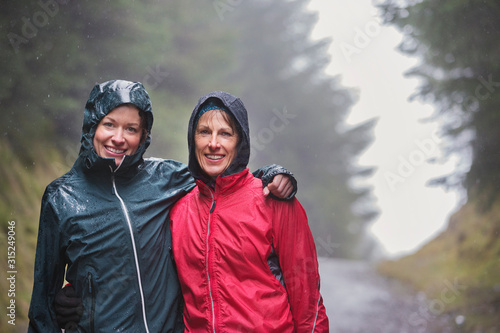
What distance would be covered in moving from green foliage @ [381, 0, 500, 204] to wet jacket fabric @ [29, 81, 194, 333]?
7.76 m

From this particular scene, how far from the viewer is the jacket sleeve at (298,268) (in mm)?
2711

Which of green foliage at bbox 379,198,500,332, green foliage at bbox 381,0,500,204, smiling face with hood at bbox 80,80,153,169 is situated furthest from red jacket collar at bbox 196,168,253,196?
green foliage at bbox 381,0,500,204

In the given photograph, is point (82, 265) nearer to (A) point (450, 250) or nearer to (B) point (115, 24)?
(B) point (115, 24)

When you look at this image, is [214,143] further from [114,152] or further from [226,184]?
[114,152]

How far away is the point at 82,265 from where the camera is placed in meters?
2.75

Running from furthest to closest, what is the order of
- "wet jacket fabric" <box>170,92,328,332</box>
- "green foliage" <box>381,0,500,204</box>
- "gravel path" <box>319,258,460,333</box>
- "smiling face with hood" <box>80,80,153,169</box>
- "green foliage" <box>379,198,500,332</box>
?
"gravel path" <box>319,258,460,333</box> → "green foliage" <box>381,0,500,204</box> → "green foliage" <box>379,198,500,332</box> → "smiling face with hood" <box>80,80,153,169</box> → "wet jacket fabric" <box>170,92,328,332</box>

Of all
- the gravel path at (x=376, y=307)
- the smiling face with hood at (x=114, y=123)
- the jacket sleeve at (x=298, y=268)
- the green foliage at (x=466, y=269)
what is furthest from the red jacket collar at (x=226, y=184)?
the gravel path at (x=376, y=307)

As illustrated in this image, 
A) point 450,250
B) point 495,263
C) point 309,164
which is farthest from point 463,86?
point 309,164

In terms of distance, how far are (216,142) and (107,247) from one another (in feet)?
3.22

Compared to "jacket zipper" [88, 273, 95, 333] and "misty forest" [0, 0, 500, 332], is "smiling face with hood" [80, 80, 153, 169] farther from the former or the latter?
"misty forest" [0, 0, 500, 332]

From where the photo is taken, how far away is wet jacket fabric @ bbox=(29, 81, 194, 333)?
8.95 feet

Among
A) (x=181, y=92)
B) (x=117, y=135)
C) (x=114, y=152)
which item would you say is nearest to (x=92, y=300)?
(x=114, y=152)

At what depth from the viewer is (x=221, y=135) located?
2900 millimetres

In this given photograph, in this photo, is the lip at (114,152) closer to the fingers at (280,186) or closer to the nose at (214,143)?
the nose at (214,143)
